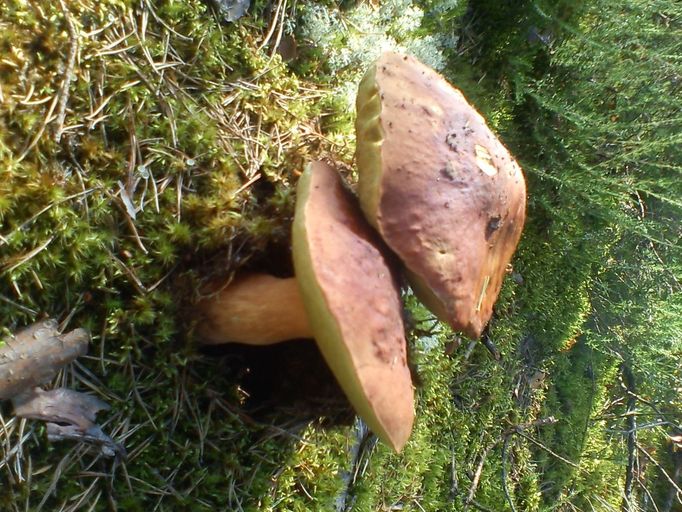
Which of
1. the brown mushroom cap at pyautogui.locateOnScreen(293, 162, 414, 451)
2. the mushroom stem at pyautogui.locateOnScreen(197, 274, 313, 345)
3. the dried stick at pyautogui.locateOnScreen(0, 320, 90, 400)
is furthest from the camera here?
the mushroom stem at pyautogui.locateOnScreen(197, 274, 313, 345)

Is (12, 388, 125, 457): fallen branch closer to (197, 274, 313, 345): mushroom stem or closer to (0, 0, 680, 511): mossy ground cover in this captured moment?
(0, 0, 680, 511): mossy ground cover

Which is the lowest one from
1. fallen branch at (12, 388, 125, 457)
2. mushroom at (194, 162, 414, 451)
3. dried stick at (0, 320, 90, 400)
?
fallen branch at (12, 388, 125, 457)

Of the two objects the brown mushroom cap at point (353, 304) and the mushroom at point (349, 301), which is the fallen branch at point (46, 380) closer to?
the mushroom at point (349, 301)

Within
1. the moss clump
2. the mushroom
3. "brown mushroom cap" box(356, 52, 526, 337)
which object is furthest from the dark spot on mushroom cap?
the moss clump

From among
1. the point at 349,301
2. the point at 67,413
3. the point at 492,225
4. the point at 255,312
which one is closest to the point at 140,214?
the point at 255,312

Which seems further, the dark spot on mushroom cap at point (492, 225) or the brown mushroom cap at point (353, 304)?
the dark spot on mushroom cap at point (492, 225)

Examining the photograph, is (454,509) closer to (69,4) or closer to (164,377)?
(164,377)

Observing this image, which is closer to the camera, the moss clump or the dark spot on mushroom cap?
the moss clump

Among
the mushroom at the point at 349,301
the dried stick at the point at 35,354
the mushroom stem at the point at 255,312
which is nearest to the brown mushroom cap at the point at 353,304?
the mushroom at the point at 349,301

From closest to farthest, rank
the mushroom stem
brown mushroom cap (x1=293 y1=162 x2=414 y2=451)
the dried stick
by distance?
1. brown mushroom cap (x1=293 y1=162 x2=414 y2=451)
2. the dried stick
3. the mushroom stem
